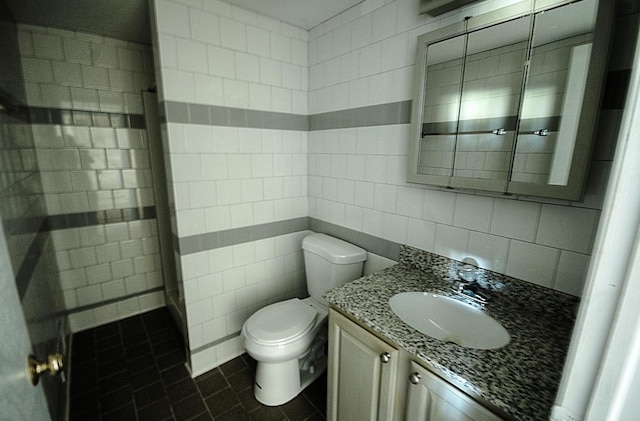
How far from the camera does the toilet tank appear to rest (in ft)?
5.75

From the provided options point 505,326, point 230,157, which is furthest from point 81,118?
point 505,326

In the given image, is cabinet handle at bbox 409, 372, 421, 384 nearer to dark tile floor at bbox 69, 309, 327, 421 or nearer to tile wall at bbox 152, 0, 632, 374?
tile wall at bbox 152, 0, 632, 374

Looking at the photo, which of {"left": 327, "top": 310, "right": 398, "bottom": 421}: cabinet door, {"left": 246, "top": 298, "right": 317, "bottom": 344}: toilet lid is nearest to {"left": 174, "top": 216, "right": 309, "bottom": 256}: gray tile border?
{"left": 246, "top": 298, "right": 317, "bottom": 344}: toilet lid

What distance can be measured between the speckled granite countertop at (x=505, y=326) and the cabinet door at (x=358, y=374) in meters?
0.08

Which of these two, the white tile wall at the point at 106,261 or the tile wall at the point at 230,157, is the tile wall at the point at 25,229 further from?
the tile wall at the point at 230,157

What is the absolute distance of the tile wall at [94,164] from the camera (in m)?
1.97

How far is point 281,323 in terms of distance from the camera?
1.62 meters

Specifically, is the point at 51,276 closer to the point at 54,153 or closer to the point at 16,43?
the point at 54,153

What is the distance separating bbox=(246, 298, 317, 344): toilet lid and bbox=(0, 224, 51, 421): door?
95 cm

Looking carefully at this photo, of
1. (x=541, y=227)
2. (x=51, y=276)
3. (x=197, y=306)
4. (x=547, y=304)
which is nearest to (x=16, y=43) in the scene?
(x=51, y=276)

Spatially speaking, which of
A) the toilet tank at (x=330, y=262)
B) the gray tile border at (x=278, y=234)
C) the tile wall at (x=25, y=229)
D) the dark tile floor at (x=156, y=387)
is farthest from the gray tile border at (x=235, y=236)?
the dark tile floor at (x=156, y=387)

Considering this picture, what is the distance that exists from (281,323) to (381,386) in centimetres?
71

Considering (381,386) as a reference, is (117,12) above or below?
above

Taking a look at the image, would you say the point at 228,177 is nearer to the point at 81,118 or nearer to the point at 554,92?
the point at 81,118
